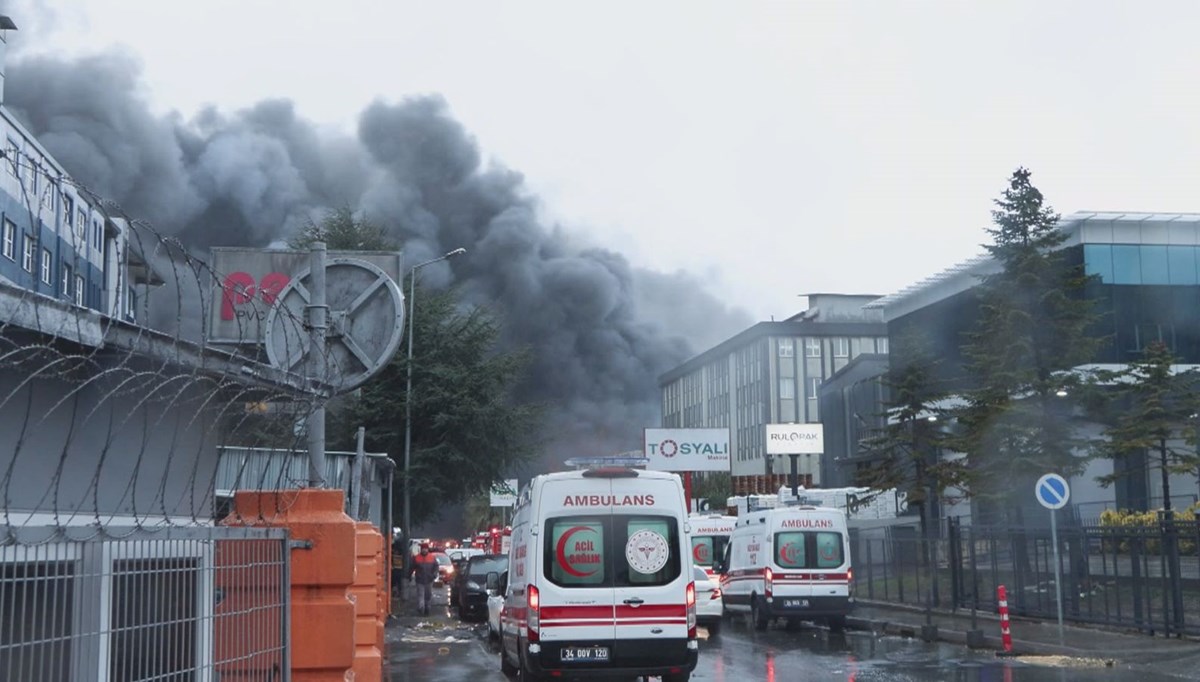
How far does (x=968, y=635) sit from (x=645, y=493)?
30.3 feet

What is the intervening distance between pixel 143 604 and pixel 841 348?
80001mm

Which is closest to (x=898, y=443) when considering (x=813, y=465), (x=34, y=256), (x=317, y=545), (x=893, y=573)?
(x=893, y=573)

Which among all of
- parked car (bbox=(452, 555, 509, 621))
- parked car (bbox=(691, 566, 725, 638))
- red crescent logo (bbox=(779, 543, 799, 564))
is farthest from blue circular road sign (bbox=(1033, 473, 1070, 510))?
parked car (bbox=(452, 555, 509, 621))

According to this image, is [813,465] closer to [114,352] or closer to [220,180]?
[220,180]

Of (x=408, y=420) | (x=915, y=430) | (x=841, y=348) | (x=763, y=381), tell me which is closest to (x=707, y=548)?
(x=915, y=430)

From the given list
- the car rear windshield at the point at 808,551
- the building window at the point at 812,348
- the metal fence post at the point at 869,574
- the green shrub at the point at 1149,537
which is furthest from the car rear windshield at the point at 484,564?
the building window at the point at 812,348

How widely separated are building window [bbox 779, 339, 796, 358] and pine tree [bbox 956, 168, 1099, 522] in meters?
47.1

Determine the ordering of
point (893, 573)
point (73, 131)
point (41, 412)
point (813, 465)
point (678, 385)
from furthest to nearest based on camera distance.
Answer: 1. point (813, 465)
2. point (678, 385)
3. point (73, 131)
4. point (893, 573)
5. point (41, 412)

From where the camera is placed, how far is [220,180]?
198ft

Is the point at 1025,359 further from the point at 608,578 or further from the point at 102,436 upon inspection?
the point at 102,436

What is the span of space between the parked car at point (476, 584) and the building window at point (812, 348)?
53631mm

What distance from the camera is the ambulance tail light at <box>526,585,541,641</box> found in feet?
45.6

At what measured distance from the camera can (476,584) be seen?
96.7 ft

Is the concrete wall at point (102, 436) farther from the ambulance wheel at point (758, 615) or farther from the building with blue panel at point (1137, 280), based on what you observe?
the building with blue panel at point (1137, 280)
